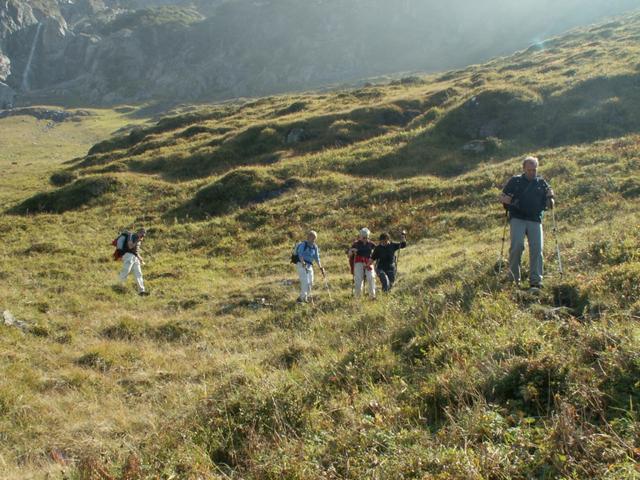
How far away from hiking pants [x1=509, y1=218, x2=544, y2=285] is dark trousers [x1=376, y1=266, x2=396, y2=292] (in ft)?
15.4

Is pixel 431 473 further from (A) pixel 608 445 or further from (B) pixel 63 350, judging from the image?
(B) pixel 63 350

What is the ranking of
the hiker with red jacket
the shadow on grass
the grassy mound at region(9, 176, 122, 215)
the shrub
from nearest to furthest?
Answer: the hiker with red jacket → the shadow on grass → the grassy mound at region(9, 176, 122, 215) → the shrub

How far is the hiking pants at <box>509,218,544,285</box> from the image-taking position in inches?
348

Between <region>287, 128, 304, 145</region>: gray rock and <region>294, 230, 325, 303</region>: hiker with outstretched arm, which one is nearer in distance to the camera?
<region>294, 230, 325, 303</region>: hiker with outstretched arm

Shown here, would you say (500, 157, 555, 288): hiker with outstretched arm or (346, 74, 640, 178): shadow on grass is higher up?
(346, 74, 640, 178): shadow on grass

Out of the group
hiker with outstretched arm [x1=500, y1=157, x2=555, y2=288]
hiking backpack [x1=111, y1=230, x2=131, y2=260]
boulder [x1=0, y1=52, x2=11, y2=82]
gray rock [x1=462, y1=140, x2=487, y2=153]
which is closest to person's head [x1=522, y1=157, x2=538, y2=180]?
hiker with outstretched arm [x1=500, y1=157, x2=555, y2=288]

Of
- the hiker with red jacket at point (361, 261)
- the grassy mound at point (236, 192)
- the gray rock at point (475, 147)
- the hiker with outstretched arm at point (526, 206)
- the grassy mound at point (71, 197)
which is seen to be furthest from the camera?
the grassy mound at point (71, 197)

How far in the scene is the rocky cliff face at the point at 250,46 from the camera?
154 meters

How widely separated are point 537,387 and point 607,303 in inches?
101

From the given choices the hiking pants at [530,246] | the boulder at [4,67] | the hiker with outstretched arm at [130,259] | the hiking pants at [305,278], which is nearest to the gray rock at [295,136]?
the hiker with outstretched arm at [130,259]

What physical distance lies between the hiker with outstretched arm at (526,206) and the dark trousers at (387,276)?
471 cm

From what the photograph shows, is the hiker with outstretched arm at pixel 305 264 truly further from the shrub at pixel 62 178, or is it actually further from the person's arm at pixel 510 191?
the shrub at pixel 62 178

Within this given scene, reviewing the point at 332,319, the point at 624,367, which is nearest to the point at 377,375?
the point at 624,367

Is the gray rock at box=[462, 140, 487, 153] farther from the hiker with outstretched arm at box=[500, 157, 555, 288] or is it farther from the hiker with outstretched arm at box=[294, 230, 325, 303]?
the hiker with outstretched arm at box=[500, 157, 555, 288]
